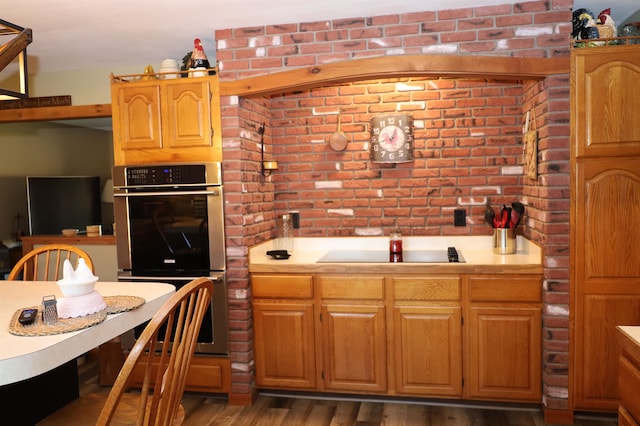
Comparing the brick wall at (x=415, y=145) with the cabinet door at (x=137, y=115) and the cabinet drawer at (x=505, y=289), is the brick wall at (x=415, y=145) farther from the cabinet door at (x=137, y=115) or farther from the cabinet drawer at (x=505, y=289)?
the cabinet door at (x=137, y=115)

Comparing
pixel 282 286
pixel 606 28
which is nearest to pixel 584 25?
pixel 606 28

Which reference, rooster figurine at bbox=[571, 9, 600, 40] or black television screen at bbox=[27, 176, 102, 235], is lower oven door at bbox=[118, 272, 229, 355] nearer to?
rooster figurine at bbox=[571, 9, 600, 40]

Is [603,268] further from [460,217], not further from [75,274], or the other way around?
[75,274]

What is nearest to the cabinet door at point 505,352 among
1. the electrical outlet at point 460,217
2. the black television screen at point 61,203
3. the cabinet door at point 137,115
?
the electrical outlet at point 460,217

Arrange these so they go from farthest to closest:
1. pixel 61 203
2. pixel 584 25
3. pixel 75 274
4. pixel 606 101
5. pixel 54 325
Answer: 1. pixel 61 203
2. pixel 584 25
3. pixel 606 101
4. pixel 75 274
5. pixel 54 325

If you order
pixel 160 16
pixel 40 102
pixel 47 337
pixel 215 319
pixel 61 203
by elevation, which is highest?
pixel 160 16

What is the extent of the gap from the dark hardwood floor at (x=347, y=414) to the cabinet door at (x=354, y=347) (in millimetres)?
130

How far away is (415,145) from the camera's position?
3561 mm

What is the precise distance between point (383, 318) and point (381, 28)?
1.67m

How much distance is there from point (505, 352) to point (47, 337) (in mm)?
2414

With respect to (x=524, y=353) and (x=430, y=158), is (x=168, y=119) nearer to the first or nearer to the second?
(x=430, y=158)

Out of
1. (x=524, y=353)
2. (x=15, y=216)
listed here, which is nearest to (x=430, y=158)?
(x=524, y=353)

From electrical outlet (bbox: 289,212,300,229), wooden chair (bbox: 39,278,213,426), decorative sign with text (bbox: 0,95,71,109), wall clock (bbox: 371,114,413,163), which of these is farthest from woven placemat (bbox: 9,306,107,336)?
decorative sign with text (bbox: 0,95,71,109)

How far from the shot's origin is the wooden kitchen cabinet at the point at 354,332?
121 inches
